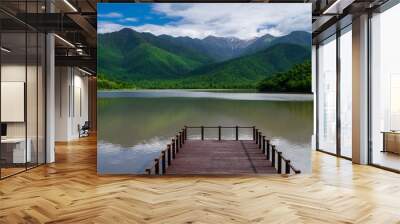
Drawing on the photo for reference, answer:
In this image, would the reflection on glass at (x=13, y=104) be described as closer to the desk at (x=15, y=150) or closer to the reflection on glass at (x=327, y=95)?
the desk at (x=15, y=150)

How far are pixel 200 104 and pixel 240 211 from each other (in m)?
2.52

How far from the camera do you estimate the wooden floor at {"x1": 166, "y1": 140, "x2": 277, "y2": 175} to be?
6566 millimetres

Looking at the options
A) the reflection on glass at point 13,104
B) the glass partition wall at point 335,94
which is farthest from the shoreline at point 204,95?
the glass partition wall at point 335,94

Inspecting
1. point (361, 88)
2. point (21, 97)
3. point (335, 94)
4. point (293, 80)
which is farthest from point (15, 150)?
point (335, 94)

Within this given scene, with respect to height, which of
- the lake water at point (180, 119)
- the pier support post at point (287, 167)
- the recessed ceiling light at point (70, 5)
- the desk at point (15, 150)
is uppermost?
the recessed ceiling light at point (70, 5)

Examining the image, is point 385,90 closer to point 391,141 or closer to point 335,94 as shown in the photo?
point 391,141

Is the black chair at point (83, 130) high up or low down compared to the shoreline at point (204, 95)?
down

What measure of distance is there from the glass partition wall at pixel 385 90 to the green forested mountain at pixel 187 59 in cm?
189

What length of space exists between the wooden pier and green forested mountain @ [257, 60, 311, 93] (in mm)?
788

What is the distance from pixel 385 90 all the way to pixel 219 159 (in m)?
3.55

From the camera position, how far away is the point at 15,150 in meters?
7.09

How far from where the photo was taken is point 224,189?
5711mm

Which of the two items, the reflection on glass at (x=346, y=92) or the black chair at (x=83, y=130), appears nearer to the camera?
the reflection on glass at (x=346, y=92)

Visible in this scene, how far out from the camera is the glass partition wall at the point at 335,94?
9172 mm
